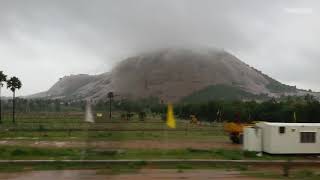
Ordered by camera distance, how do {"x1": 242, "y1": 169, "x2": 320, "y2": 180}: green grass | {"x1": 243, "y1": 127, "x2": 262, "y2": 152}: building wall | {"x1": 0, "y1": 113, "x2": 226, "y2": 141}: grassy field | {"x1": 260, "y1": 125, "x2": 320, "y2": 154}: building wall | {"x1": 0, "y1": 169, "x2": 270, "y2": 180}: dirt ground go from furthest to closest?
{"x1": 243, "y1": 127, "x2": 262, "y2": 152}: building wall, {"x1": 260, "y1": 125, "x2": 320, "y2": 154}: building wall, {"x1": 0, "y1": 113, "x2": 226, "y2": 141}: grassy field, {"x1": 242, "y1": 169, "x2": 320, "y2": 180}: green grass, {"x1": 0, "y1": 169, "x2": 270, "y2": 180}: dirt ground

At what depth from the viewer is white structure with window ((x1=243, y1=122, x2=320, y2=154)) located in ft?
103

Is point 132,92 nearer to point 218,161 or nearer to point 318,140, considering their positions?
point 218,161

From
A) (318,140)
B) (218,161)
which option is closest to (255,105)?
(318,140)

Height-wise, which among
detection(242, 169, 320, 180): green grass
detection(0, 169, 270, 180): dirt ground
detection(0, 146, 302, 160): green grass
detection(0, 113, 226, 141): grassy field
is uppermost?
detection(0, 113, 226, 141): grassy field

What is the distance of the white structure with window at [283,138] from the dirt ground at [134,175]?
7.87m

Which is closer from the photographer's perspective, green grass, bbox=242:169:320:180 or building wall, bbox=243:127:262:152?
green grass, bbox=242:169:320:180

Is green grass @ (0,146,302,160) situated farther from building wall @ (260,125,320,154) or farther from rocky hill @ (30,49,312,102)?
rocky hill @ (30,49,312,102)

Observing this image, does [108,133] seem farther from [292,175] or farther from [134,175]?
[292,175]

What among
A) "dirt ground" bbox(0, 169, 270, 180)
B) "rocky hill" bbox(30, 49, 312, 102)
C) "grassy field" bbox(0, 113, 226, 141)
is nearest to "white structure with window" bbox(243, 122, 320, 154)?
"grassy field" bbox(0, 113, 226, 141)

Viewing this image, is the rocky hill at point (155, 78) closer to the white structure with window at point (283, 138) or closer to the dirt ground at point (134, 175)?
the dirt ground at point (134, 175)

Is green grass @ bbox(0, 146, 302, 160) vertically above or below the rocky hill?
below

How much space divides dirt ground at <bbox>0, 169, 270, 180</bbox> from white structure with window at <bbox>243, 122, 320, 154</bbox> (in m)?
7.87

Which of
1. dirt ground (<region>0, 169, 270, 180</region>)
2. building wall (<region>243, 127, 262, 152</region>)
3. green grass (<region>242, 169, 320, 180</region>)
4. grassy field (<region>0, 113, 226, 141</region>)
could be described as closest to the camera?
dirt ground (<region>0, 169, 270, 180</region>)

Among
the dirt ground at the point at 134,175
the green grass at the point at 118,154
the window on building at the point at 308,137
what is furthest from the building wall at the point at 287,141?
the dirt ground at the point at 134,175
